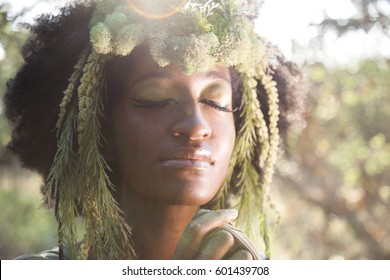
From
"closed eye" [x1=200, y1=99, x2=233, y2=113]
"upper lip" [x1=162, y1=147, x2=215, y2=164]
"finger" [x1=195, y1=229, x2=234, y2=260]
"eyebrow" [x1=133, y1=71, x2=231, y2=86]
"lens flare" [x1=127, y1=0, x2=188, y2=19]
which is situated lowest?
"finger" [x1=195, y1=229, x2=234, y2=260]

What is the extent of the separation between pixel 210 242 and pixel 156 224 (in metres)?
0.20

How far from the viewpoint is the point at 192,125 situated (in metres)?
1.72

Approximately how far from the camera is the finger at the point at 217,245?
1.65 m

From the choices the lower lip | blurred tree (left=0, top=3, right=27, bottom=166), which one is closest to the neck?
the lower lip

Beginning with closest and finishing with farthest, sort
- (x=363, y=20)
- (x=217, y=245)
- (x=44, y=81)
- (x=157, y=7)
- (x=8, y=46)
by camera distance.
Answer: (x=217, y=245) < (x=157, y=7) < (x=44, y=81) < (x=8, y=46) < (x=363, y=20)

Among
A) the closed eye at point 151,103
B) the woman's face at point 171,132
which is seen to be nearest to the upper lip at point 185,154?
the woman's face at point 171,132

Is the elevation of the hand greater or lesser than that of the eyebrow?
lesser

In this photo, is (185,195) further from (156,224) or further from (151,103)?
(151,103)

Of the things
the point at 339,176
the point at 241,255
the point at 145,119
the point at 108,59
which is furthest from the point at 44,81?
the point at 339,176

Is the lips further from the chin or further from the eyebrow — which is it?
the eyebrow

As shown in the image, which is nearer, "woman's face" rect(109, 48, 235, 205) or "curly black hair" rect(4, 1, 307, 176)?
"woman's face" rect(109, 48, 235, 205)

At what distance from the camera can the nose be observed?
1.72 meters
